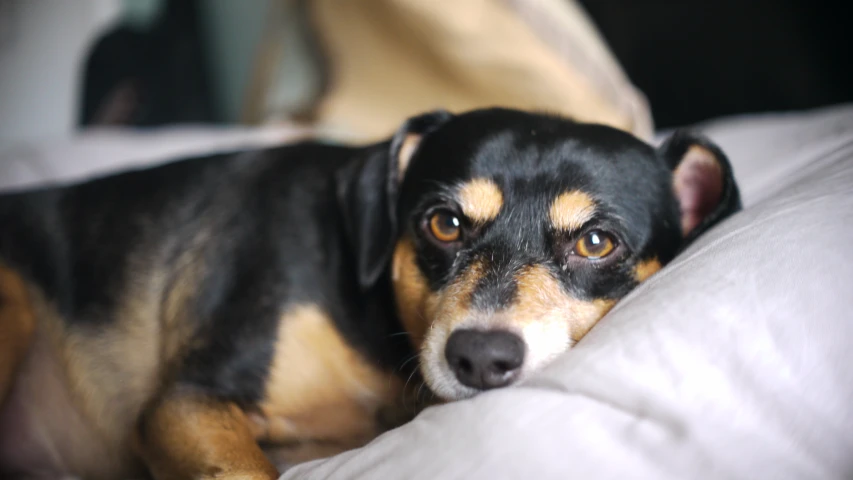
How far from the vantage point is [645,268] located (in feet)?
5.20

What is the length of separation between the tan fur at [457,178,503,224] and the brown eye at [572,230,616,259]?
20cm

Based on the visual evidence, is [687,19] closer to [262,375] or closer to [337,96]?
[337,96]

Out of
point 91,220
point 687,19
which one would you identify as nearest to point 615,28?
point 687,19

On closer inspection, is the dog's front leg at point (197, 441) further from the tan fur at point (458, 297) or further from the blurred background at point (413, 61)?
the blurred background at point (413, 61)

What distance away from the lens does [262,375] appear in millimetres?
1689

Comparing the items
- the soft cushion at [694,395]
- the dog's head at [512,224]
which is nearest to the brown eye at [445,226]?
the dog's head at [512,224]

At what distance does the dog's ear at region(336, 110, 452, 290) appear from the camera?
1.77 m

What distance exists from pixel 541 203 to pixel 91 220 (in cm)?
146

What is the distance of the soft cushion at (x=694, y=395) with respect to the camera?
0.93 m

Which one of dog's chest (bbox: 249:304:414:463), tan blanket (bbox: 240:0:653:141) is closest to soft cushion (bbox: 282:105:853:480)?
dog's chest (bbox: 249:304:414:463)

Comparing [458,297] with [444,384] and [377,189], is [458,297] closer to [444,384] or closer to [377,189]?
[444,384]

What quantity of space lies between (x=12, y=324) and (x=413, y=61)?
1989mm

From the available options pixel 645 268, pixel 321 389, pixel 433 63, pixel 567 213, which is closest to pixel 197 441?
pixel 321 389

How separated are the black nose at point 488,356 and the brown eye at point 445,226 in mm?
355
